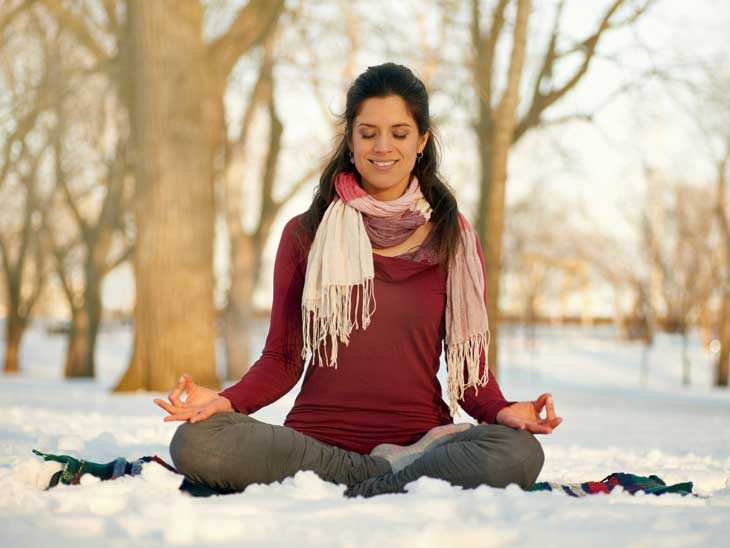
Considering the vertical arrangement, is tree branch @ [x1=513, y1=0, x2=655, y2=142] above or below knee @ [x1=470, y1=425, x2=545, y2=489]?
above

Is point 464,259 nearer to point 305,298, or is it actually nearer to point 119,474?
point 305,298

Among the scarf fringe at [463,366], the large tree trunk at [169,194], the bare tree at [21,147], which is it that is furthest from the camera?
the bare tree at [21,147]

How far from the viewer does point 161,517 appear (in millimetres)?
2533

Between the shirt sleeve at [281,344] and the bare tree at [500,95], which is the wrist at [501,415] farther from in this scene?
the bare tree at [500,95]

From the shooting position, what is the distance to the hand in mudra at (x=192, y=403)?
10.3ft

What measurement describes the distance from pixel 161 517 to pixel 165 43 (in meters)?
8.84

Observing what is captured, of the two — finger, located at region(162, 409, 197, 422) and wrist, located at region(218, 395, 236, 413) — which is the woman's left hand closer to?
wrist, located at region(218, 395, 236, 413)

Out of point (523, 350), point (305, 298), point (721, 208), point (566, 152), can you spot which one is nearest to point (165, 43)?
point (566, 152)

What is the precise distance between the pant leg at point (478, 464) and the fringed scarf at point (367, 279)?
47 cm

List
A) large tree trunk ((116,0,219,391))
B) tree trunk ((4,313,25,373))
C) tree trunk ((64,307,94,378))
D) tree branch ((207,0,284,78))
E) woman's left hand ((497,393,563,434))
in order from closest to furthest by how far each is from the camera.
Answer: woman's left hand ((497,393,563,434)) → large tree trunk ((116,0,219,391)) → tree branch ((207,0,284,78)) → tree trunk ((64,307,94,378)) → tree trunk ((4,313,25,373))

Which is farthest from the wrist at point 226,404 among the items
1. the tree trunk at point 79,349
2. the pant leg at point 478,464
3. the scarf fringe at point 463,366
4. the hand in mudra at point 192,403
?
the tree trunk at point 79,349

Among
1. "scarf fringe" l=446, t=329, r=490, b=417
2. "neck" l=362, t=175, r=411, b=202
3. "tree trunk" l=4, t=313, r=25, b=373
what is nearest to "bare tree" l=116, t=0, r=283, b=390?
"neck" l=362, t=175, r=411, b=202

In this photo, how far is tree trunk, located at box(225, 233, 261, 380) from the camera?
17.2 meters

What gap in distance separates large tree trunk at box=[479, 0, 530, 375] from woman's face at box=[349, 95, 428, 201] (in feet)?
20.9
